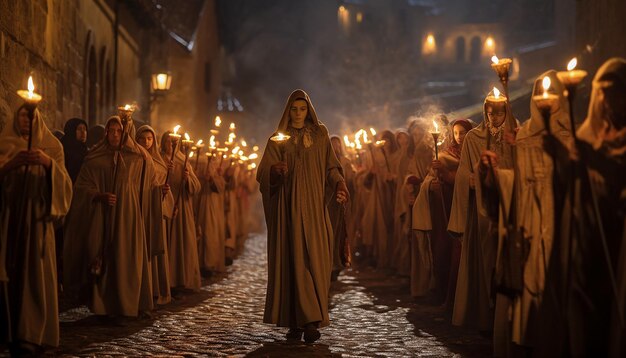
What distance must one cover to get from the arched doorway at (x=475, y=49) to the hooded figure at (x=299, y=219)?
7172cm

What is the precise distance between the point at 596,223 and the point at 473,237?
9.85 feet

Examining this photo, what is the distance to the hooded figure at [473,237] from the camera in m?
9.50

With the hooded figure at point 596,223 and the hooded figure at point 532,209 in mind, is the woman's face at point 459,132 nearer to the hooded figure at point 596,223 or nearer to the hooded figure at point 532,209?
the hooded figure at point 532,209

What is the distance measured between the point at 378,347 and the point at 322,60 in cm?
6396

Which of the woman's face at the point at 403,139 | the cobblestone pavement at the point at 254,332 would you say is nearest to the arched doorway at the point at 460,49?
the woman's face at the point at 403,139

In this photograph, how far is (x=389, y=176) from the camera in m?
17.2

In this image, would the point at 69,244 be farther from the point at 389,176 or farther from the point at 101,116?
the point at 101,116

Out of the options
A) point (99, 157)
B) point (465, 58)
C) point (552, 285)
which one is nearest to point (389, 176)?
point (99, 157)

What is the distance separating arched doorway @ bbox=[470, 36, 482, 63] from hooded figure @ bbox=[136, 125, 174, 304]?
69280mm

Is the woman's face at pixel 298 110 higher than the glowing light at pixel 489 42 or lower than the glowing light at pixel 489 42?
lower

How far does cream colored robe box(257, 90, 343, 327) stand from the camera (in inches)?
375

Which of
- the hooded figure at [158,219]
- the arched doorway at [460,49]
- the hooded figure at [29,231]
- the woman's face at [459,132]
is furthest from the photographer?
the arched doorway at [460,49]

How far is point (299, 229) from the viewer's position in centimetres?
966

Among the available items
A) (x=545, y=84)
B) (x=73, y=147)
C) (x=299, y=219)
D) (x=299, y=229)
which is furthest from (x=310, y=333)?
(x=73, y=147)
